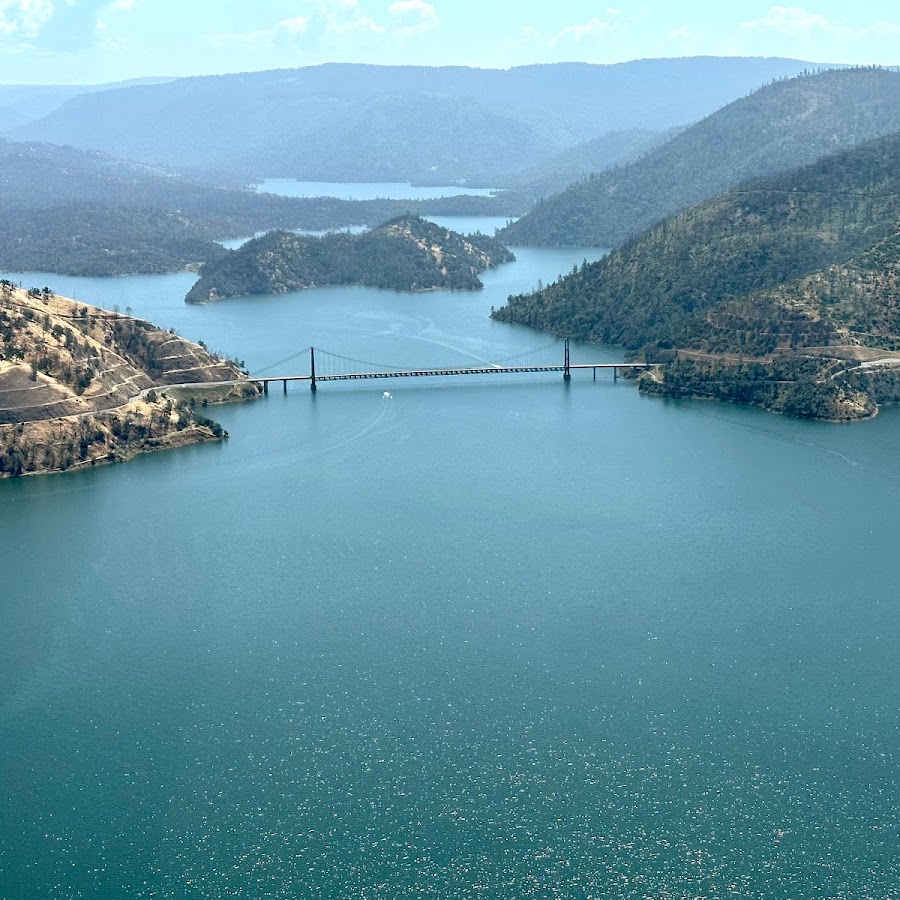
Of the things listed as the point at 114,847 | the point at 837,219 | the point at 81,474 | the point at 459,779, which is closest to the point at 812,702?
the point at 459,779

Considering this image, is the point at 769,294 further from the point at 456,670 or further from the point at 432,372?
the point at 456,670

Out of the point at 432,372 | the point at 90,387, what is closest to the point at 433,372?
the point at 432,372

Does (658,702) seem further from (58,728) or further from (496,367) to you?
(496,367)

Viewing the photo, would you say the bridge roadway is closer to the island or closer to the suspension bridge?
the suspension bridge

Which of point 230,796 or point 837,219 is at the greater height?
point 837,219

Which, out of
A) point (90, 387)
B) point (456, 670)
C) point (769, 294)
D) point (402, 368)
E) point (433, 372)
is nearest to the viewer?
point (456, 670)

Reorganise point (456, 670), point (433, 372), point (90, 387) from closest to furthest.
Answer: point (456, 670)
point (90, 387)
point (433, 372)

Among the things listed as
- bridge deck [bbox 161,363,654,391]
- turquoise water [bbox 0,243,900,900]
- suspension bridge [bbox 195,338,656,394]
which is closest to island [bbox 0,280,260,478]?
bridge deck [bbox 161,363,654,391]
